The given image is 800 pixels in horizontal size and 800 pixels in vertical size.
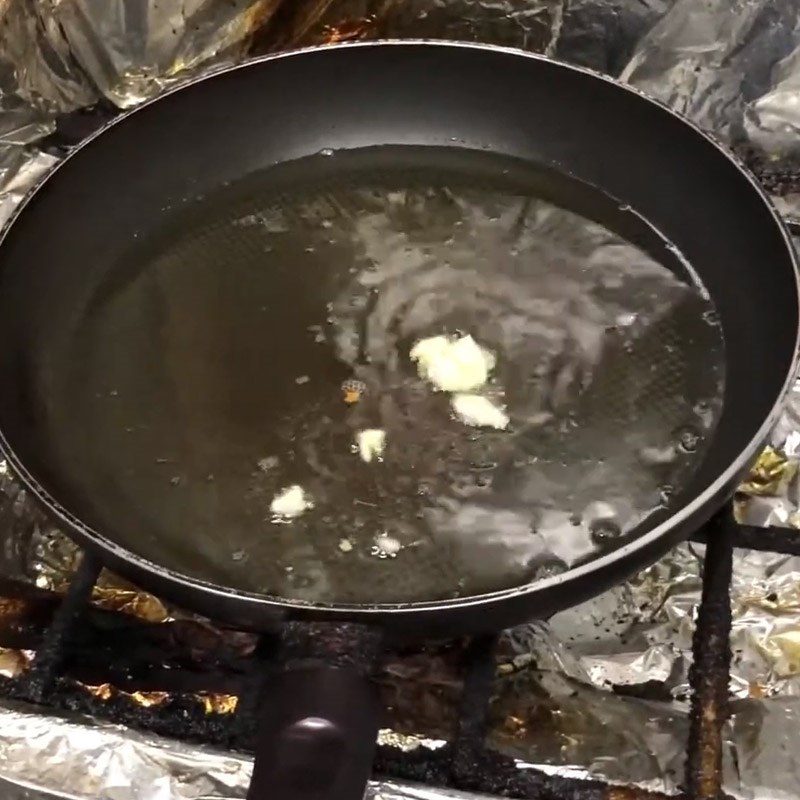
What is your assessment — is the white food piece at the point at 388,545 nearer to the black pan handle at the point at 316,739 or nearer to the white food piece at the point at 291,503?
the white food piece at the point at 291,503

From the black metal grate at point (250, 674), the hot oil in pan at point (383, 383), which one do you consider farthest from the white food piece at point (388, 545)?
the black metal grate at point (250, 674)

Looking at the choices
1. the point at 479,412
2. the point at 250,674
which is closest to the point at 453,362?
the point at 479,412

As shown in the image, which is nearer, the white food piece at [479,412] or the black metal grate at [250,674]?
the black metal grate at [250,674]

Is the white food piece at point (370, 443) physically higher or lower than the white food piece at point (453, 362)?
lower

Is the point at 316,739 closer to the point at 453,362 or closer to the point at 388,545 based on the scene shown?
the point at 388,545

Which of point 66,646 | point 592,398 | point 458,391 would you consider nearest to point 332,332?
point 458,391

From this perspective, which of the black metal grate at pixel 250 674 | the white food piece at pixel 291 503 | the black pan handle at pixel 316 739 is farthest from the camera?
the white food piece at pixel 291 503

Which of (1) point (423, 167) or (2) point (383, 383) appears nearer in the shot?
(2) point (383, 383)
